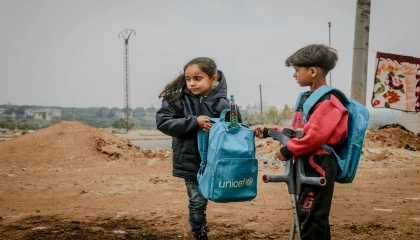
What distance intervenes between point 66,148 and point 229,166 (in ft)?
31.6

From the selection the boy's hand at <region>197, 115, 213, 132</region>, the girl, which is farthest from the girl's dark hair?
the boy's hand at <region>197, 115, 213, 132</region>

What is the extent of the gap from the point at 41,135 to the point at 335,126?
36.6 ft

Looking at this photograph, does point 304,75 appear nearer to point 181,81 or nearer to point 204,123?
point 204,123

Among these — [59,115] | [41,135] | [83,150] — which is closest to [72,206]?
[83,150]

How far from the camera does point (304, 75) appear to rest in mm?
2561

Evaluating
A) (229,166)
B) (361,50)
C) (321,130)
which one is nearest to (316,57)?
(321,130)

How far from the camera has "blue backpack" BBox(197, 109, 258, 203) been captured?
256 cm

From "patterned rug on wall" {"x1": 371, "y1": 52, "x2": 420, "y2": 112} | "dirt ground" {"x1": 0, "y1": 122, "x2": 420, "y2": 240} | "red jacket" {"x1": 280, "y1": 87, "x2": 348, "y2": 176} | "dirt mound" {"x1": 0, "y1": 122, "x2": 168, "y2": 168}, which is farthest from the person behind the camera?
"patterned rug on wall" {"x1": 371, "y1": 52, "x2": 420, "y2": 112}

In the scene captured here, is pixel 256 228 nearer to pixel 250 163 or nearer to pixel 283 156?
pixel 250 163

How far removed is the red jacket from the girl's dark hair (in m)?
0.97

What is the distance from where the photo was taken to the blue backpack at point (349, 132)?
93.5 inches

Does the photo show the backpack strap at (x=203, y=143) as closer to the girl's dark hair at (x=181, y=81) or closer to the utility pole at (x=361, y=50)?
the girl's dark hair at (x=181, y=81)

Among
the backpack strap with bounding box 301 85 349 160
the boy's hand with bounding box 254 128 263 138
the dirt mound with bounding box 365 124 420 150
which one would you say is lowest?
the dirt mound with bounding box 365 124 420 150

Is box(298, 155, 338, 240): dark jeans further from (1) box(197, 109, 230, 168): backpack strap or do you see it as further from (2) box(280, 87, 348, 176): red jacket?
(1) box(197, 109, 230, 168): backpack strap
